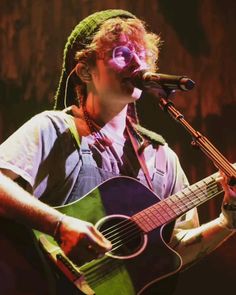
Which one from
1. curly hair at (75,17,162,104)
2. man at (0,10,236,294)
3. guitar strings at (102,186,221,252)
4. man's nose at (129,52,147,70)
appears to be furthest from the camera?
curly hair at (75,17,162,104)

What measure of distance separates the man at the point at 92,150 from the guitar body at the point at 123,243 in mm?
52

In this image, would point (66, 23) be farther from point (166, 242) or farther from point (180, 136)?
point (166, 242)

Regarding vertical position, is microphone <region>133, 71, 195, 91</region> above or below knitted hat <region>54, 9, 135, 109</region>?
below

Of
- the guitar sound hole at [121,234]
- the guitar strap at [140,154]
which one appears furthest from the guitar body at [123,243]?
the guitar strap at [140,154]

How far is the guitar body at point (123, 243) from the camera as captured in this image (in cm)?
184

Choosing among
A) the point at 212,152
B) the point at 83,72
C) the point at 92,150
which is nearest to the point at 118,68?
the point at 83,72

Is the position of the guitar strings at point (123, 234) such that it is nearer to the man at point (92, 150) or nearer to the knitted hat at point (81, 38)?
the man at point (92, 150)

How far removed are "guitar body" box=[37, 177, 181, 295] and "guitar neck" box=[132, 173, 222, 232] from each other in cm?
2

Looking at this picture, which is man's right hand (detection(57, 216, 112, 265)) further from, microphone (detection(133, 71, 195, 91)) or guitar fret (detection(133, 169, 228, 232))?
microphone (detection(133, 71, 195, 91))

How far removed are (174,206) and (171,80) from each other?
0.56 m

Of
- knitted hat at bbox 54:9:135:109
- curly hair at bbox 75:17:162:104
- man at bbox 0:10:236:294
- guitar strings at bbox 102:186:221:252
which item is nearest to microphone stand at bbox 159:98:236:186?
man at bbox 0:10:236:294

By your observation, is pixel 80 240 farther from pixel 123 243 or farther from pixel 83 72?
pixel 83 72

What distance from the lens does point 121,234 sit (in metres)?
1.91

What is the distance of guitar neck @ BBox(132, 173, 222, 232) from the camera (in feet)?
6.48
